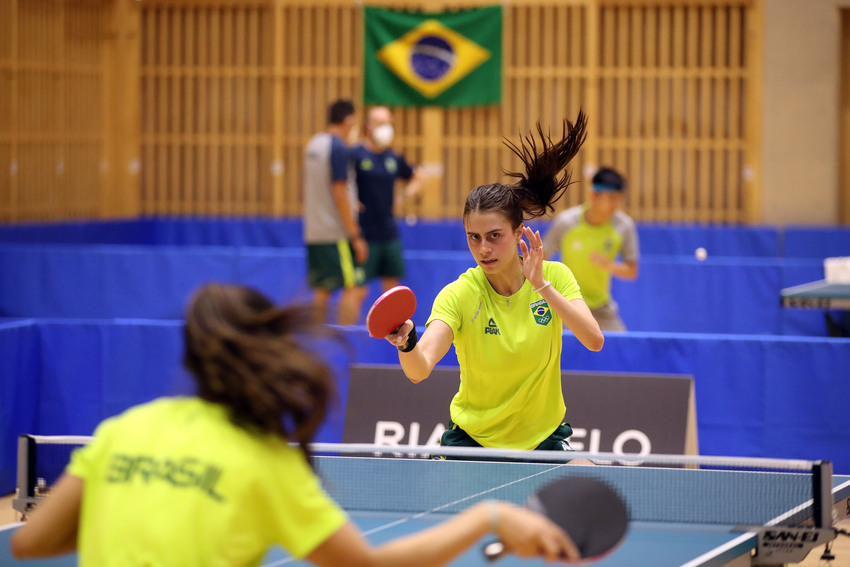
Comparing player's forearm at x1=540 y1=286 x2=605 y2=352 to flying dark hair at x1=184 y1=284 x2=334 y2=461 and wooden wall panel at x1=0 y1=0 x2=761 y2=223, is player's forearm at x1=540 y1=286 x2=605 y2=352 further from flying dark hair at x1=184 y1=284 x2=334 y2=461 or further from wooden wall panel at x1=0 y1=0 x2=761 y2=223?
wooden wall panel at x1=0 y1=0 x2=761 y2=223

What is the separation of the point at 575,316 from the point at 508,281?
1.11 ft

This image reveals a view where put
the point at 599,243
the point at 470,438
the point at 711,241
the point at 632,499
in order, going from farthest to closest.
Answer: the point at 711,241
the point at 599,243
the point at 470,438
the point at 632,499

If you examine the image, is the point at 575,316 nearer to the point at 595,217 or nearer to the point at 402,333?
the point at 402,333

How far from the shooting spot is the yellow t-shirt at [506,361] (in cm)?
357

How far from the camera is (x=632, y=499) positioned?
307 cm

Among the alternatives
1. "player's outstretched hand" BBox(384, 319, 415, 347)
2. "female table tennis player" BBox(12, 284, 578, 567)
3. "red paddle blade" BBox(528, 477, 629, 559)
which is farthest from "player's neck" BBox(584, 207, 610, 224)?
"female table tennis player" BBox(12, 284, 578, 567)

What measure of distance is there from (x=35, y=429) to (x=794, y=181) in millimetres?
9952

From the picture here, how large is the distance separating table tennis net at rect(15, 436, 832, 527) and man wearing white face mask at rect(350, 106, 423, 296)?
5654 millimetres

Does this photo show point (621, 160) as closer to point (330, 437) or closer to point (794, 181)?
point (794, 181)

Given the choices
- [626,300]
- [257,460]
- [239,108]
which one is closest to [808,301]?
[626,300]

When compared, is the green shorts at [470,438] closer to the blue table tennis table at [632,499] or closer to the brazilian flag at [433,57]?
the blue table tennis table at [632,499]

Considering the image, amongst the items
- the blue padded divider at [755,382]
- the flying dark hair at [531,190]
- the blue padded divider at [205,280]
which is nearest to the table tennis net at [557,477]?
the flying dark hair at [531,190]

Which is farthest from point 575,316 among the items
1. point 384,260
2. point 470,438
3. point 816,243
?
point 816,243

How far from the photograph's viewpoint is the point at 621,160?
44.4 feet
